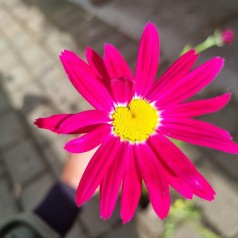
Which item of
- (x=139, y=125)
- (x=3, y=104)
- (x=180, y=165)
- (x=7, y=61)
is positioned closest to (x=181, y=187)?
(x=180, y=165)

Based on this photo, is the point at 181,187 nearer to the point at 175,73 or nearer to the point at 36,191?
the point at 175,73

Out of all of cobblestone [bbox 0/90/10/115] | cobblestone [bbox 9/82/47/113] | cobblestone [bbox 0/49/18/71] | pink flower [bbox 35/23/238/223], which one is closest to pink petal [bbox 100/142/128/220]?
pink flower [bbox 35/23/238/223]

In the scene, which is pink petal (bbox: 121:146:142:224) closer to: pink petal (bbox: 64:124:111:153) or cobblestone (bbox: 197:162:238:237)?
pink petal (bbox: 64:124:111:153)

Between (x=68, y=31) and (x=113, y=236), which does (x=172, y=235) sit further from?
(x=68, y=31)

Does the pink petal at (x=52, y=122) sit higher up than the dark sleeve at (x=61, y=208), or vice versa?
the pink petal at (x=52, y=122)

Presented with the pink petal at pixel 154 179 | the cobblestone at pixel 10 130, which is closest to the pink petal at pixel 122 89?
the pink petal at pixel 154 179

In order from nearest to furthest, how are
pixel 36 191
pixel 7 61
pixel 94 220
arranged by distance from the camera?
pixel 94 220 < pixel 36 191 < pixel 7 61

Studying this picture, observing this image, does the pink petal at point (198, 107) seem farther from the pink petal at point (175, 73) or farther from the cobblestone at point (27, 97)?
the cobblestone at point (27, 97)
